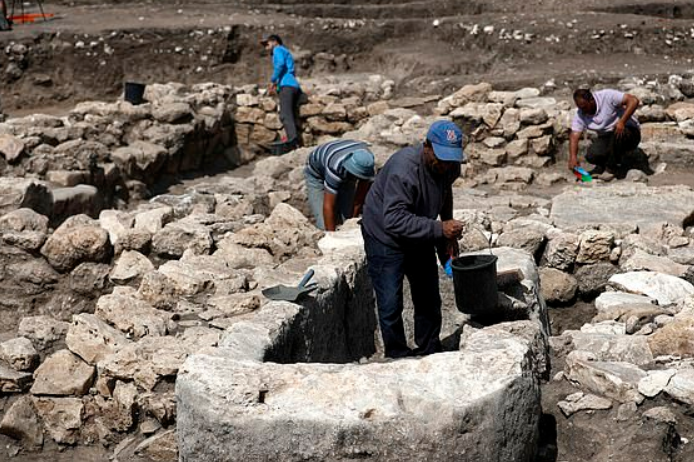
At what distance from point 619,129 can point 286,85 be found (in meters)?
4.89

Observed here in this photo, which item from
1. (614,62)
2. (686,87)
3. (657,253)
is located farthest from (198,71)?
(657,253)

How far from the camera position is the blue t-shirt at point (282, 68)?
12109 millimetres

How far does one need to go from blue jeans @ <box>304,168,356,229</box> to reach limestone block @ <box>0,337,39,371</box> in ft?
9.27

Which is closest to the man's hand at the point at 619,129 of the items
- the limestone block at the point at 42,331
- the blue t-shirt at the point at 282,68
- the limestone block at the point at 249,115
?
the blue t-shirt at the point at 282,68

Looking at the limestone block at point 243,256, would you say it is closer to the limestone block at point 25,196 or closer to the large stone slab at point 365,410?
the limestone block at point 25,196

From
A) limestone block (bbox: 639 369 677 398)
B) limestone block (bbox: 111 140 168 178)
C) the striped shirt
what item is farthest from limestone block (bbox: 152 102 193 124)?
limestone block (bbox: 639 369 677 398)

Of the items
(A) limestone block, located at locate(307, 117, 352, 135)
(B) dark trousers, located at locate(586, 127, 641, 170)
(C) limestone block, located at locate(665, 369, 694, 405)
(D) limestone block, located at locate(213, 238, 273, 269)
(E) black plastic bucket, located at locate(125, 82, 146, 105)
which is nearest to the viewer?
(C) limestone block, located at locate(665, 369, 694, 405)

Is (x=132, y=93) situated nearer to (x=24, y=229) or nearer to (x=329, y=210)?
(x=24, y=229)

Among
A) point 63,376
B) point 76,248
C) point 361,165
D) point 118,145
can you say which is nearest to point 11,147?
point 118,145

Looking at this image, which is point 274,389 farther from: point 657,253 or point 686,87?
point 686,87

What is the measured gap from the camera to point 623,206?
24.2 ft

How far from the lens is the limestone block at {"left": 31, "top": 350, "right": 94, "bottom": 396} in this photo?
474 cm

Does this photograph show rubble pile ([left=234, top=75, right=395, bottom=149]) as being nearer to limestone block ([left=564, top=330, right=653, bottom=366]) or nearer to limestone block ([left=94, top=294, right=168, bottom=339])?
limestone block ([left=94, top=294, right=168, bottom=339])

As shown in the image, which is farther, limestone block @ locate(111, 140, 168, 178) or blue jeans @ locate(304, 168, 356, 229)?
limestone block @ locate(111, 140, 168, 178)
